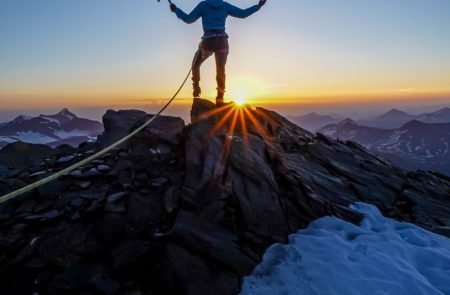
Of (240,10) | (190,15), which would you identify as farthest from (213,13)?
(240,10)

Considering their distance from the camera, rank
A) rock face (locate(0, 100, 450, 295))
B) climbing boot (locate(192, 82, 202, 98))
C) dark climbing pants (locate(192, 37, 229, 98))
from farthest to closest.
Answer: climbing boot (locate(192, 82, 202, 98)), dark climbing pants (locate(192, 37, 229, 98)), rock face (locate(0, 100, 450, 295))

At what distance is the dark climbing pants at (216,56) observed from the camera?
1670cm

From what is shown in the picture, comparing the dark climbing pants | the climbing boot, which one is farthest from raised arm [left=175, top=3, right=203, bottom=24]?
the climbing boot

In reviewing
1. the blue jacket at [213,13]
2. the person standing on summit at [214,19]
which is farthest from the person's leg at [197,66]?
the blue jacket at [213,13]

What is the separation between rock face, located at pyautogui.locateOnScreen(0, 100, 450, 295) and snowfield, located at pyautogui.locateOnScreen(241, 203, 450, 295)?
612 mm

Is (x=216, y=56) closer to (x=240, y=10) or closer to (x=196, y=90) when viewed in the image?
(x=240, y=10)

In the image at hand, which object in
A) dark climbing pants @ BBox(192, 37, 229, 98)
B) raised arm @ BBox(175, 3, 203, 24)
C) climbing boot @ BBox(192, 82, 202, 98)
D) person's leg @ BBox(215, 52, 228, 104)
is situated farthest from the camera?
climbing boot @ BBox(192, 82, 202, 98)

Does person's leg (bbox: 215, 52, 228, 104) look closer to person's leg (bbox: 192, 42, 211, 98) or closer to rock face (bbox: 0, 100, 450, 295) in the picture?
person's leg (bbox: 192, 42, 211, 98)

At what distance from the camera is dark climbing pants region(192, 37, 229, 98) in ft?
54.8

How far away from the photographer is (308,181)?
1592 cm

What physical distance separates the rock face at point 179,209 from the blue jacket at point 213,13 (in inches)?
158

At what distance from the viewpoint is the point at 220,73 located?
1766 centimetres

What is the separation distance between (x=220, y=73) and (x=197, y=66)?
1.30 meters

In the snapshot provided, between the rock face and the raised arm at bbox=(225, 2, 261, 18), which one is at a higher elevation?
the raised arm at bbox=(225, 2, 261, 18)
